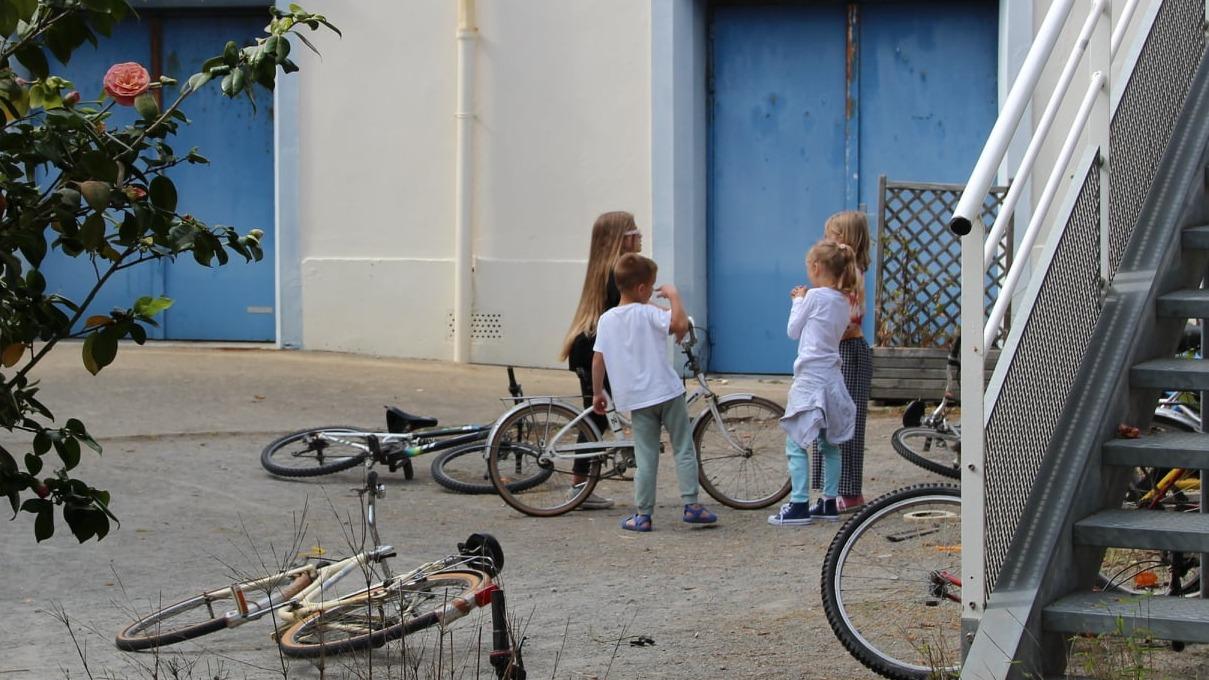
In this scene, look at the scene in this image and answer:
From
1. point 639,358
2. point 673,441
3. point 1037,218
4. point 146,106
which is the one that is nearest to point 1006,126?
point 1037,218

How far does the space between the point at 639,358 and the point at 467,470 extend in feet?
5.31

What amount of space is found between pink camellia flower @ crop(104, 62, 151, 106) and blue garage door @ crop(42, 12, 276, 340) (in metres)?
11.0

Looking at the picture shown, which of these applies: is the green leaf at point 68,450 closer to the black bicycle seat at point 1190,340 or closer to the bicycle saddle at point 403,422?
the bicycle saddle at point 403,422

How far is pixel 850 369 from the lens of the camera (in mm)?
8523

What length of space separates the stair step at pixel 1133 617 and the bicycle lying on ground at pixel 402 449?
15.1 feet

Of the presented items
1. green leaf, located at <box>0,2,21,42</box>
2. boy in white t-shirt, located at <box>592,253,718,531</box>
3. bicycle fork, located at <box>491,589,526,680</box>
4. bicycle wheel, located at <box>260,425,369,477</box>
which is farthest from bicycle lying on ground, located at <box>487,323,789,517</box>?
green leaf, located at <box>0,2,21,42</box>

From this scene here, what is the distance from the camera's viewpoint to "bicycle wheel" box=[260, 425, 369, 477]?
912cm

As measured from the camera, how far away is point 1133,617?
4316 millimetres

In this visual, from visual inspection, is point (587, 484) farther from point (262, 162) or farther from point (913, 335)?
point (262, 162)

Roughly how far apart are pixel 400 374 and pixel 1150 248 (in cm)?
814

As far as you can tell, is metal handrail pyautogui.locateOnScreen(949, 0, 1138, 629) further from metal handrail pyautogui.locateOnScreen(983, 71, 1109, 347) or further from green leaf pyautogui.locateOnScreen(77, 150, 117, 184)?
green leaf pyautogui.locateOnScreen(77, 150, 117, 184)

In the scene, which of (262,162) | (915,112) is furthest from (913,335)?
(262,162)

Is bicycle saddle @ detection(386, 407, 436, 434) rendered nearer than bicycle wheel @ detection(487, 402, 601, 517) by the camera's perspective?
No

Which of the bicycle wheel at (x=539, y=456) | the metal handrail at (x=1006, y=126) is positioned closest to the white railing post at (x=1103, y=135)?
the metal handrail at (x=1006, y=126)
